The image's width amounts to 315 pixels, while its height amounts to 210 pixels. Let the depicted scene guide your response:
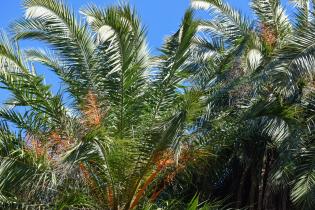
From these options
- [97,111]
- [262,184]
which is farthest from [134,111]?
[262,184]

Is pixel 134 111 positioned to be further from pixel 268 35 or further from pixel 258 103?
pixel 268 35

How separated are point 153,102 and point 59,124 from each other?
1684mm

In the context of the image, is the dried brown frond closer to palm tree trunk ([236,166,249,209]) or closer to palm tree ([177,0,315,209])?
palm tree ([177,0,315,209])

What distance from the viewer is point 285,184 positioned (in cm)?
1332

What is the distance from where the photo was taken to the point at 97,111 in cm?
1202

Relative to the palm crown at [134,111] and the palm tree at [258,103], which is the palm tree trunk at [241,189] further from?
the palm crown at [134,111]

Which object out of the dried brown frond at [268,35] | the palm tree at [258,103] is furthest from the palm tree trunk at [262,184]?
the dried brown frond at [268,35]

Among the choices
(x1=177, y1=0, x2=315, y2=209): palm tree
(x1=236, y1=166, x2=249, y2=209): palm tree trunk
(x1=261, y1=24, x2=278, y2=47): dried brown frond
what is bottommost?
(x1=236, y1=166, x2=249, y2=209): palm tree trunk

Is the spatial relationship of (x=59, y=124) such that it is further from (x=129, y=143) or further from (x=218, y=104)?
(x=218, y=104)

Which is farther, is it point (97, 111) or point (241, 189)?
point (241, 189)

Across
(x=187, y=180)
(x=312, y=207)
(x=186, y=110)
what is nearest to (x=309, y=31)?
(x=186, y=110)

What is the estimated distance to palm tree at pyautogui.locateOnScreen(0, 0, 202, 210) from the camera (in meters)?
11.7

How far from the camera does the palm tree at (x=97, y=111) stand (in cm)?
1166

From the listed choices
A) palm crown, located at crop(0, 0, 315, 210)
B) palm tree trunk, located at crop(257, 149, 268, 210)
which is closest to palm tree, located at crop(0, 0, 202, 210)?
palm crown, located at crop(0, 0, 315, 210)
